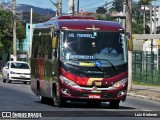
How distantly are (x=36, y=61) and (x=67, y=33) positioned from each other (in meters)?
4.05

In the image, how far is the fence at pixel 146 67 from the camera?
145 feet

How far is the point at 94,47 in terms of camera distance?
2158 centimetres

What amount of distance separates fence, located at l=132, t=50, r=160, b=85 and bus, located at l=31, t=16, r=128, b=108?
2183 cm

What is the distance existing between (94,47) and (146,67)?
981 inches

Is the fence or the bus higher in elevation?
the bus

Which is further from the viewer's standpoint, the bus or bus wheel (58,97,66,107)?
bus wheel (58,97,66,107)

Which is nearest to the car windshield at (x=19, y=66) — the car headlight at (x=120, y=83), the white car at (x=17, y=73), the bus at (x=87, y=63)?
the white car at (x=17, y=73)

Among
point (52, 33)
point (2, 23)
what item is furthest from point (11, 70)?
point (2, 23)

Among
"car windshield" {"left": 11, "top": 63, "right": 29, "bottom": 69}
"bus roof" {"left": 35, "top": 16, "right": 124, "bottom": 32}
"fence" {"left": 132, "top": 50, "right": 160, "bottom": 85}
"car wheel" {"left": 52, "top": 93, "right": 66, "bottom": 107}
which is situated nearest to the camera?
"car wheel" {"left": 52, "top": 93, "right": 66, "bottom": 107}

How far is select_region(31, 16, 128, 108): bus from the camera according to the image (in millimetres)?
21062

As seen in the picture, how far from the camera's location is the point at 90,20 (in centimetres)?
2256

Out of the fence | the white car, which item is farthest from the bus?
the white car

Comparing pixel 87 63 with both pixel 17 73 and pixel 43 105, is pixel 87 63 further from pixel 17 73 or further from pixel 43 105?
pixel 17 73

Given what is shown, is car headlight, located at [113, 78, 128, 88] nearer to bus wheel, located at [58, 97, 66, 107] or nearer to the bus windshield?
the bus windshield
